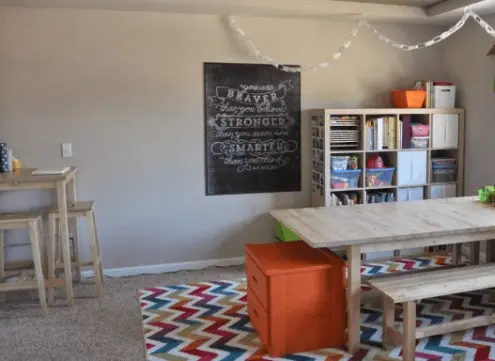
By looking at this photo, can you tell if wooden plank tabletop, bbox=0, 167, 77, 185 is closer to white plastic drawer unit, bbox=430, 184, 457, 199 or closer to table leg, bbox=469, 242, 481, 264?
table leg, bbox=469, 242, 481, 264

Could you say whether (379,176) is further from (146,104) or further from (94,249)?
(94,249)

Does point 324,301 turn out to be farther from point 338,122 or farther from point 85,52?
point 85,52

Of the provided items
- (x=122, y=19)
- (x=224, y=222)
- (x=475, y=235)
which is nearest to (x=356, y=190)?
(x=224, y=222)

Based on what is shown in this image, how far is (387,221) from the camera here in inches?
115

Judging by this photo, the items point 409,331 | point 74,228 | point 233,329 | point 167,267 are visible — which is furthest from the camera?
point 167,267

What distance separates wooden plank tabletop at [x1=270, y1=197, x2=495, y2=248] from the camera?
8.63 ft

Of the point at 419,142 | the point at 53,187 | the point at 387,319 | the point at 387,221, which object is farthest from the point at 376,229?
the point at 53,187

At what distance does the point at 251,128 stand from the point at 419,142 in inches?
58.7

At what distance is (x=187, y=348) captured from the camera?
2838mm

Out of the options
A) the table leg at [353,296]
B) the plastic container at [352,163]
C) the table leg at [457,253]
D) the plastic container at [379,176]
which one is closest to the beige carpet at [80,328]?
the table leg at [353,296]

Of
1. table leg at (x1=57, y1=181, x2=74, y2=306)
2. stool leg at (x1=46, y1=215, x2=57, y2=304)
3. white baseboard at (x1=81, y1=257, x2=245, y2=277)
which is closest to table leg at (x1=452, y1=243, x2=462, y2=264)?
white baseboard at (x1=81, y1=257, x2=245, y2=277)

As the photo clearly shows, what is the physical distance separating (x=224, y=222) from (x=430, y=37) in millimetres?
2586

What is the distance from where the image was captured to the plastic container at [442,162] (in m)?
4.53

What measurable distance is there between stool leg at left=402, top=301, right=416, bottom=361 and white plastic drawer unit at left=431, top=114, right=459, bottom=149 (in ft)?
7.54
